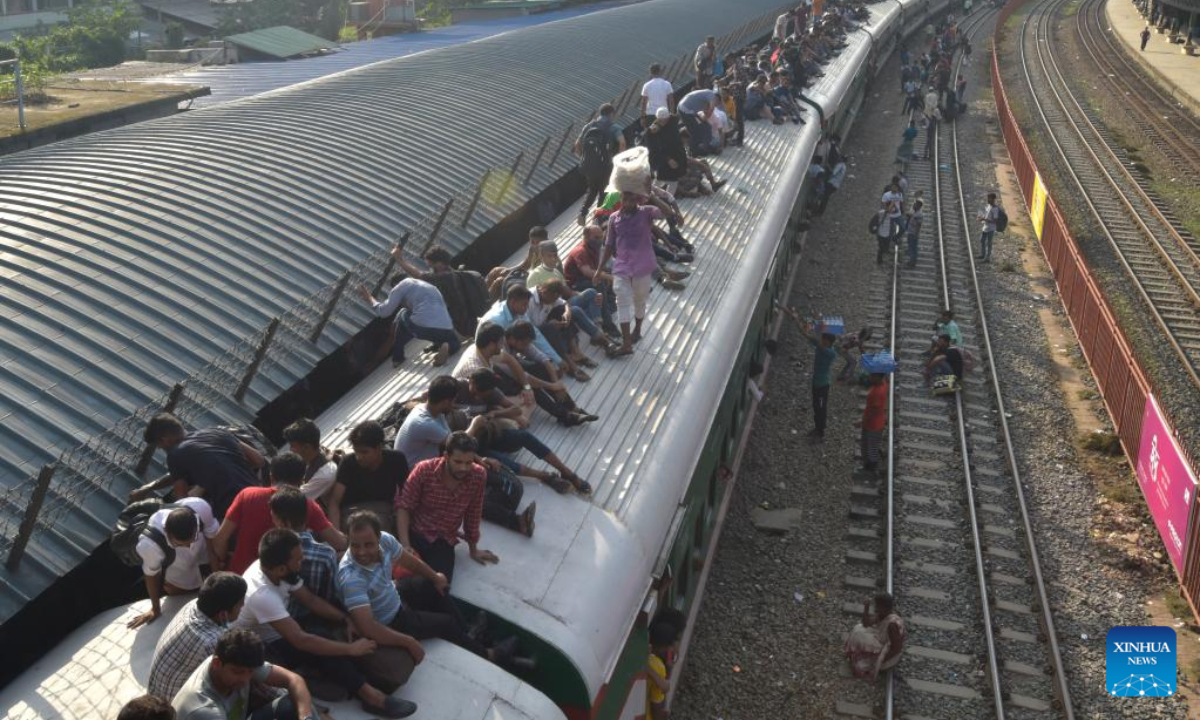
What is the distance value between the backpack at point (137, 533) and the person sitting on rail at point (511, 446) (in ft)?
6.66

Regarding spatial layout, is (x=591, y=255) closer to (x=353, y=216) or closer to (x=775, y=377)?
(x=353, y=216)

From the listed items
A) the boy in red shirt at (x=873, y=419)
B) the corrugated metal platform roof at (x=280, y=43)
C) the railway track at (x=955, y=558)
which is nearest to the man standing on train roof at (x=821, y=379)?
the boy in red shirt at (x=873, y=419)

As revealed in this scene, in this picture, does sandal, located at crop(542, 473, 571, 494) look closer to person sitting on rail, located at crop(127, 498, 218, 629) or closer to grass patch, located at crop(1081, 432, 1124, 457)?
person sitting on rail, located at crop(127, 498, 218, 629)

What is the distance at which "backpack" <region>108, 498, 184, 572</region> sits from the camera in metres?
6.37

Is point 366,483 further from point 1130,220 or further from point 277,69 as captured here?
point 1130,220

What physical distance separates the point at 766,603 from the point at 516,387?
4.56m

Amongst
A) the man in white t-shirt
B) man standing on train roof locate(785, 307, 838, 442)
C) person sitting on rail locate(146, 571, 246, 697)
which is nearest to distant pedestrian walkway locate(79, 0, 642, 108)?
the man in white t-shirt

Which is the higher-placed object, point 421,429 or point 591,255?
point 591,255

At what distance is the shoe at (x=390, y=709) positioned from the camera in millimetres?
5680

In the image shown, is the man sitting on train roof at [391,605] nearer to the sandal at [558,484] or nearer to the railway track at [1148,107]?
the sandal at [558,484]

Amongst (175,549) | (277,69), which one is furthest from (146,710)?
(277,69)

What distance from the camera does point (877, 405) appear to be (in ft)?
46.8

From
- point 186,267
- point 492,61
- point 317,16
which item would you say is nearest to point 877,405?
point 186,267

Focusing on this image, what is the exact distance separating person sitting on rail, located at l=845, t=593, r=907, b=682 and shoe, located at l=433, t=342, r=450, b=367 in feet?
14.4
